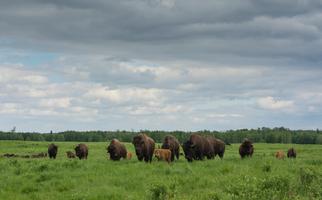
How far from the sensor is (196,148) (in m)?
36.8

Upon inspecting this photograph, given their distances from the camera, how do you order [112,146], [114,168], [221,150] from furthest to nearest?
1. [221,150]
2. [112,146]
3. [114,168]

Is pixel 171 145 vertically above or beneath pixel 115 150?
above

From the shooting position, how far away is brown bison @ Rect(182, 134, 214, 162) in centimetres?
3625

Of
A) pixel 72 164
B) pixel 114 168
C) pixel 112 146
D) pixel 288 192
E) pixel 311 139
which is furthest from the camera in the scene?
pixel 311 139

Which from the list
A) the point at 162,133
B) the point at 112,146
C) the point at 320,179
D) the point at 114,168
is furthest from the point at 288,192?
the point at 162,133

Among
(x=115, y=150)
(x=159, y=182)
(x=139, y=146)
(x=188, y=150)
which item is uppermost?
(x=139, y=146)

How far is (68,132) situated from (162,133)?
172ft

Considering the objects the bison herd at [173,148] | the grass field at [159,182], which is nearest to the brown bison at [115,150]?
the bison herd at [173,148]

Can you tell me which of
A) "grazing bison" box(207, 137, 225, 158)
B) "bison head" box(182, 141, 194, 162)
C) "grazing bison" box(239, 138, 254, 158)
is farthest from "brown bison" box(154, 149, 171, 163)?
"grazing bison" box(239, 138, 254, 158)

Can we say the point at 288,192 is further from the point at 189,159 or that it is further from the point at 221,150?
the point at 221,150

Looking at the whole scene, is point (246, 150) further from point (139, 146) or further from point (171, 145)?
point (139, 146)

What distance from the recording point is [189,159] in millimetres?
36031

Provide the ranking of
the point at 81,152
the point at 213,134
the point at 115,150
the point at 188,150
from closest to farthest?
1. the point at 188,150
2. the point at 115,150
3. the point at 81,152
4. the point at 213,134

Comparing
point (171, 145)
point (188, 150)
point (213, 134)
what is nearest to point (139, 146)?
point (188, 150)
